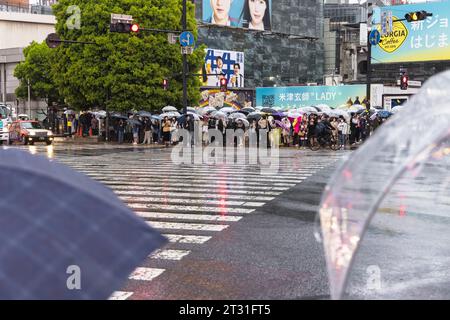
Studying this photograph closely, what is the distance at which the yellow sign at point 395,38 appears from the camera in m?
57.8

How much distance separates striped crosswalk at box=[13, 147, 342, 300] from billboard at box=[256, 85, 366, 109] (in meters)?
23.1

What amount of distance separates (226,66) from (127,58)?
985 inches

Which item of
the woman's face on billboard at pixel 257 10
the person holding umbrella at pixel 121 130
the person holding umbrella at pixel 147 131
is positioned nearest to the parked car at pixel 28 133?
the person holding umbrella at pixel 121 130

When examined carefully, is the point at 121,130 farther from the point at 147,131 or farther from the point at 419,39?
the point at 419,39

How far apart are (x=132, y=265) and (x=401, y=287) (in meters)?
4.19

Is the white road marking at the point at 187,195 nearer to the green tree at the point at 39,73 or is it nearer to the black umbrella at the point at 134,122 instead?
the black umbrella at the point at 134,122

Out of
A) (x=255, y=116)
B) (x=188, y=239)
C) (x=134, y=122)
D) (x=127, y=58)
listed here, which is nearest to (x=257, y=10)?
(x=127, y=58)

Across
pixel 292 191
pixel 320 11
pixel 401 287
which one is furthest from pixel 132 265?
pixel 320 11

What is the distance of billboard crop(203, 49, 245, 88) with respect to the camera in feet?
191

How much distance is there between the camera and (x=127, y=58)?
37188mm

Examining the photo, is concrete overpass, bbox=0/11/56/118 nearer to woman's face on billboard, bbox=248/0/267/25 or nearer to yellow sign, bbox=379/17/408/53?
woman's face on billboard, bbox=248/0/267/25

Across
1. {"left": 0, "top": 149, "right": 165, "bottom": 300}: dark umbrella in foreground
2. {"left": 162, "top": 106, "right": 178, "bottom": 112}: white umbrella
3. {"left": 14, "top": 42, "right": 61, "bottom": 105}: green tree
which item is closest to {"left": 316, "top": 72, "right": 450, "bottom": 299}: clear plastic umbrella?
{"left": 0, "top": 149, "right": 165, "bottom": 300}: dark umbrella in foreground

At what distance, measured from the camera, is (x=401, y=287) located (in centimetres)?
602

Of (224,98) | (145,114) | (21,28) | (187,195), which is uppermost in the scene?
(21,28)
